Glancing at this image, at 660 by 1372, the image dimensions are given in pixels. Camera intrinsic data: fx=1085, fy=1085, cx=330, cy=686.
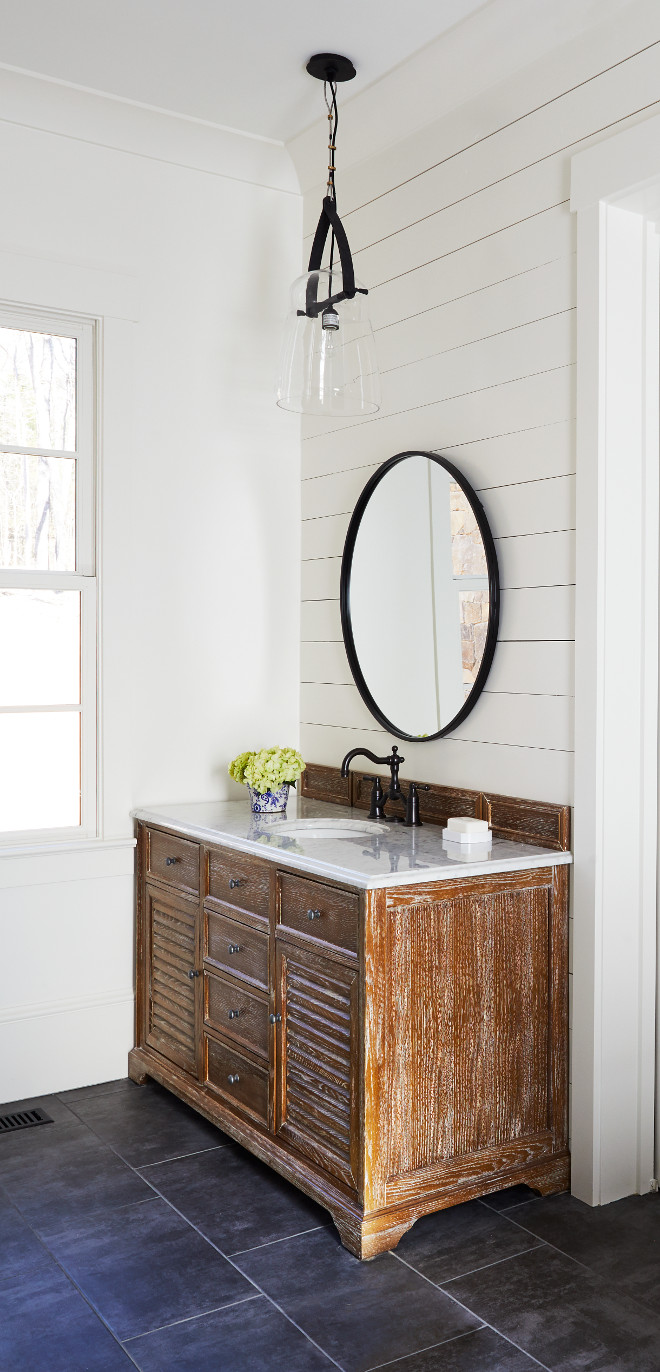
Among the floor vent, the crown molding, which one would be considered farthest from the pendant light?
the floor vent

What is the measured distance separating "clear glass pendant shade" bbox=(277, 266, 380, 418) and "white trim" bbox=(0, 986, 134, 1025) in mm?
1797

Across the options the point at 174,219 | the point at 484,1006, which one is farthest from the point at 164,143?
the point at 484,1006

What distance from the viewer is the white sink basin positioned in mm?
2936

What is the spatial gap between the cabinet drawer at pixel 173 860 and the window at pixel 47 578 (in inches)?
8.1

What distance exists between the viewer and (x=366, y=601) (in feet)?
10.6

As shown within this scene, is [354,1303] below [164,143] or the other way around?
below

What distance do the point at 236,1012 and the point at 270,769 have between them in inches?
26.9

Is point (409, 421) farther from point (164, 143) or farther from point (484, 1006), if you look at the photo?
point (484, 1006)

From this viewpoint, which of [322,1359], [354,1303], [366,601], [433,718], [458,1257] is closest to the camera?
[322,1359]

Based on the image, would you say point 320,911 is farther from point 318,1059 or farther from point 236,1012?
point 236,1012

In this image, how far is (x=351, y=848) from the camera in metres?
2.56

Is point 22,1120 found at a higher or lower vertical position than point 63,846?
lower

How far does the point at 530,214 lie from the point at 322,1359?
2493mm

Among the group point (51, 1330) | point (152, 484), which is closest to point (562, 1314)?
point (51, 1330)
